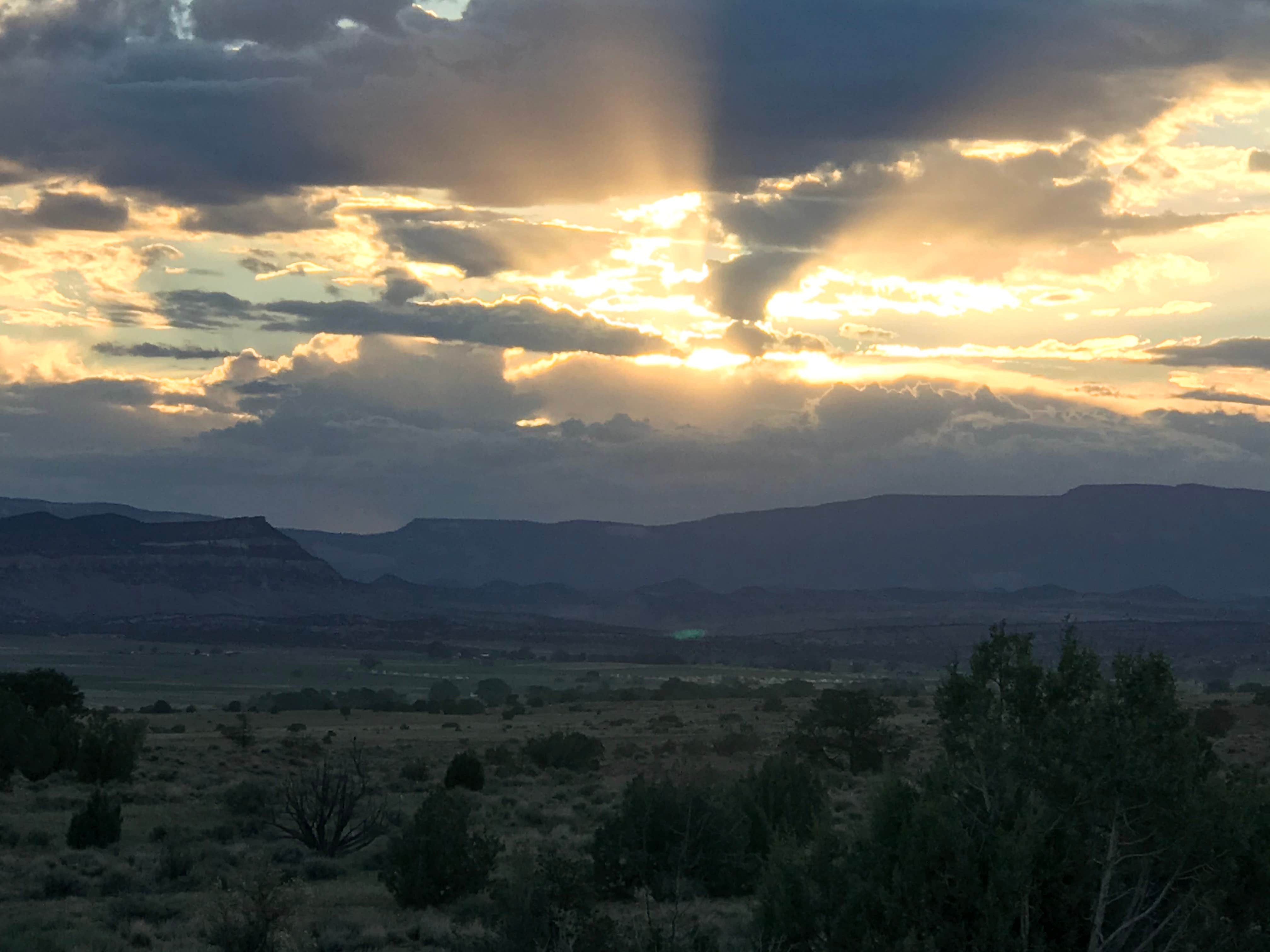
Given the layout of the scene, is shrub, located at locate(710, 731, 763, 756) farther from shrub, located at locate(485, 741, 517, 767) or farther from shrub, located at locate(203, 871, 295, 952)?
shrub, located at locate(203, 871, 295, 952)

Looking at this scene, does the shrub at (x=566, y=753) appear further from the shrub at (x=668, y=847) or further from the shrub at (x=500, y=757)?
the shrub at (x=668, y=847)

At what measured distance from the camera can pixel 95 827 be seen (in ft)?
94.1

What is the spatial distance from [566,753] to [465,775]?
8.70 metres

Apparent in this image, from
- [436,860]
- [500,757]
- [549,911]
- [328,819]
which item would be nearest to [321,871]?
[328,819]

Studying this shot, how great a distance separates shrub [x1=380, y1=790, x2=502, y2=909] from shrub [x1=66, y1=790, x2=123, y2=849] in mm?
7653

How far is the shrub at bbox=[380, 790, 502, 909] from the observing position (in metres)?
23.8

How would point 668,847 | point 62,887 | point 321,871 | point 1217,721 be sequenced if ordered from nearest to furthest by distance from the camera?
point 62,887 < point 668,847 < point 321,871 < point 1217,721

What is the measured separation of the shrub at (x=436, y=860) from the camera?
23.8 metres

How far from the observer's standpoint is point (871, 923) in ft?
41.8

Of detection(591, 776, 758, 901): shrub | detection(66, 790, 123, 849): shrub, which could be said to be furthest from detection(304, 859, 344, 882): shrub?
detection(591, 776, 758, 901): shrub

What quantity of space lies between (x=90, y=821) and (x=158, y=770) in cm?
1704

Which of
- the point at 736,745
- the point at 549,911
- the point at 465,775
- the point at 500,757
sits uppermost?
the point at 549,911

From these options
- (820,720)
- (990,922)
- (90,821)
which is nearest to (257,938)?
(990,922)

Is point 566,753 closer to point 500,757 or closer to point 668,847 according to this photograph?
point 500,757
